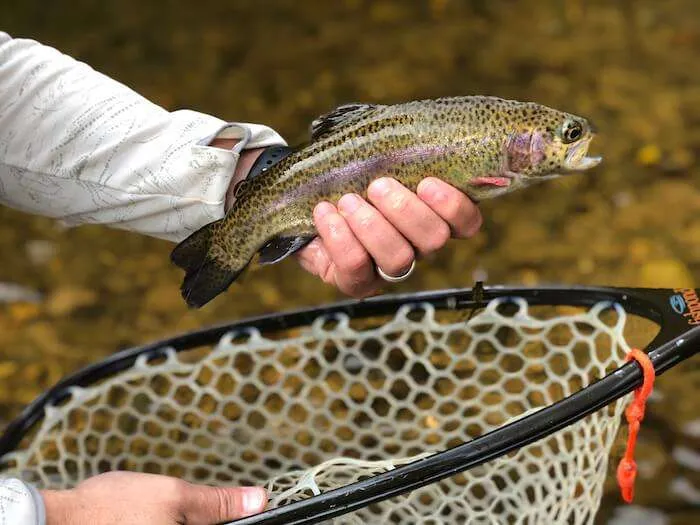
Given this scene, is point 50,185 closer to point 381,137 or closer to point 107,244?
point 381,137

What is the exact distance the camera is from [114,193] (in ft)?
3.99

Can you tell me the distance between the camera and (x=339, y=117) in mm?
1061

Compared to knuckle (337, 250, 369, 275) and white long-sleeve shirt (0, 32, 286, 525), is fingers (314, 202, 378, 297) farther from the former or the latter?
white long-sleeve shirt (0, 32, 286, 525)

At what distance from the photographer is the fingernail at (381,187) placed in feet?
3.29

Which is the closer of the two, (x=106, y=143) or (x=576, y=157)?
(x=576, y=157)

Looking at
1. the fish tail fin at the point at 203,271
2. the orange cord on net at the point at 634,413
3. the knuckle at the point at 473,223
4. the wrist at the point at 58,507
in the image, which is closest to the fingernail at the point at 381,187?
the knuckle at the point at 473,223

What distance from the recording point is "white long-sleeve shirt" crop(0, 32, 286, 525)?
46.5 inches

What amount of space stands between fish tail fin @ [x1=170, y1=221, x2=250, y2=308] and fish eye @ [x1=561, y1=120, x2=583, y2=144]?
0.43 meters

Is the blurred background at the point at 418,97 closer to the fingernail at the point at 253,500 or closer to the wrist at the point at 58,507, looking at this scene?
→ the fingernail at the point at 253,500

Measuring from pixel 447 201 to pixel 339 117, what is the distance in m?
0.18

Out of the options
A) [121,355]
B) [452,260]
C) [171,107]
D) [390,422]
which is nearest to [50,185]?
[121,355]

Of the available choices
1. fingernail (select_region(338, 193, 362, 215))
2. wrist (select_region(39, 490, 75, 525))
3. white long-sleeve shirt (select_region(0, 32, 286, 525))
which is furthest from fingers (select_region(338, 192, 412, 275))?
wrist (select_region(39, 490, 75, 525))

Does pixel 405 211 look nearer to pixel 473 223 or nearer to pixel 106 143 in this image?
pixel 473 223

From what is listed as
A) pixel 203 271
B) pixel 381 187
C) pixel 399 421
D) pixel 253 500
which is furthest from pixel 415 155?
pixel 399 421
